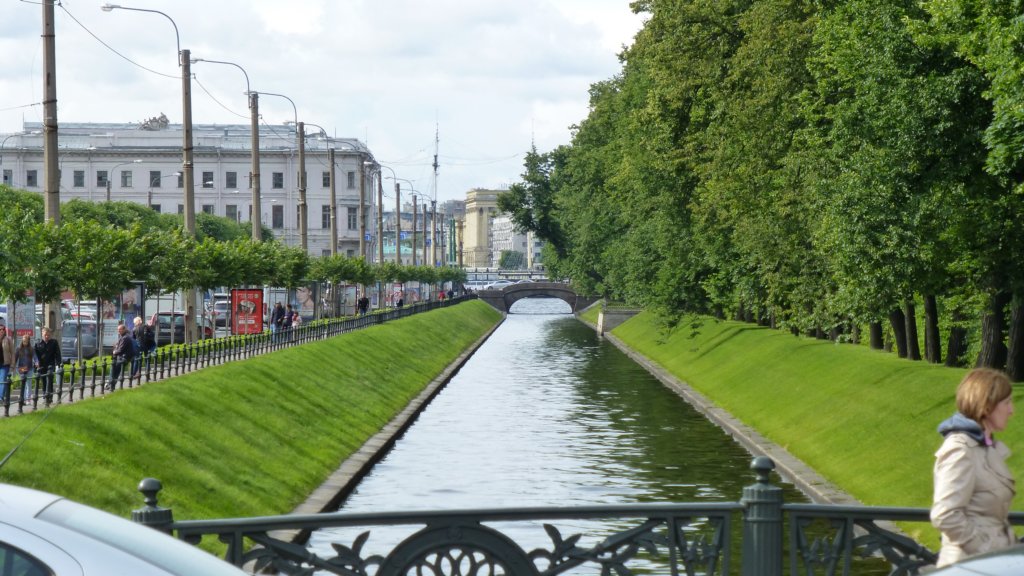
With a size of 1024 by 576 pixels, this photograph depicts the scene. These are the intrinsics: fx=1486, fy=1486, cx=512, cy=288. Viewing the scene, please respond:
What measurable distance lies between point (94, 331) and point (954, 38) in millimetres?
32283

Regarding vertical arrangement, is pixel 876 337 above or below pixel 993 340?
below

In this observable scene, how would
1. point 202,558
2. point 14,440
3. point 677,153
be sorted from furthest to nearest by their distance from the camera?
point 677,153 → point 14,440 → point 202,558

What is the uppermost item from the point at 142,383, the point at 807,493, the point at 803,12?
the point at 803,12

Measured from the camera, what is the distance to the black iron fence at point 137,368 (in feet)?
76.4

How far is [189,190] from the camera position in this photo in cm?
4397

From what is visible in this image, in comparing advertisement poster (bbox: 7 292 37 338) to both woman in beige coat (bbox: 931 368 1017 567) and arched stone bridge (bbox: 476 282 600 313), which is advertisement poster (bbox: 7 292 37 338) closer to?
woman in beige coat (bbox: 931 368 1017 567)

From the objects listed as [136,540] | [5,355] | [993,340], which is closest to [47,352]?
[5,355]

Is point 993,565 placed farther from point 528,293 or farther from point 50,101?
point 528,293

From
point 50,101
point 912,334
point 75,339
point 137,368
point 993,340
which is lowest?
point 75,339

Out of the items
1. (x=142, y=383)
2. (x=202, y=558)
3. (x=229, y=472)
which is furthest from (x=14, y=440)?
(x=202, y=558)

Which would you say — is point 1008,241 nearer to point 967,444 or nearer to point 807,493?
point 807,493

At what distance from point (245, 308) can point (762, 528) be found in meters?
43.6

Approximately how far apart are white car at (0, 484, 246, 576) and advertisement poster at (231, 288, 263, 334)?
1802 inches

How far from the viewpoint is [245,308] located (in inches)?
2020
